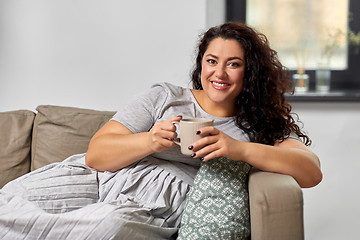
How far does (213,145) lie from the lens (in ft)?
3.27

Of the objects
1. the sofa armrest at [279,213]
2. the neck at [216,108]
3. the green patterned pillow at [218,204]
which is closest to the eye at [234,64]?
the neck at [216,108]

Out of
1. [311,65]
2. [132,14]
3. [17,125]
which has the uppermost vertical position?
[132,14]

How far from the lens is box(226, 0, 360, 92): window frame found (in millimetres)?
2271

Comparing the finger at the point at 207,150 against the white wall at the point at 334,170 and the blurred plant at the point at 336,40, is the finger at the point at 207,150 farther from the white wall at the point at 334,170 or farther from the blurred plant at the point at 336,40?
the blurred plant at the point at 336,40

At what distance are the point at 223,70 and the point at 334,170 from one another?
129 cm

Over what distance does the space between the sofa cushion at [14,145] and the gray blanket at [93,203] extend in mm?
332

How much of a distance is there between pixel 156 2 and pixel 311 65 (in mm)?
1134

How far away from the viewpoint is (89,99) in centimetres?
214

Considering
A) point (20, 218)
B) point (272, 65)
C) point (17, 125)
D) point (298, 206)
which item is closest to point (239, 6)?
point (272, 65)

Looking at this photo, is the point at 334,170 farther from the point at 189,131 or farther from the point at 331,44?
the point at 189,131

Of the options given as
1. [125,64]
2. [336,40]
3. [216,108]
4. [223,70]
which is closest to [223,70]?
[223,70]

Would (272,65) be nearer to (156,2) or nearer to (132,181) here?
(132,181)

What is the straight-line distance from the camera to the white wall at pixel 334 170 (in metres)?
2.14

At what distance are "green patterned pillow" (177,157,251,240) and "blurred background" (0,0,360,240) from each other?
1.04 meters
